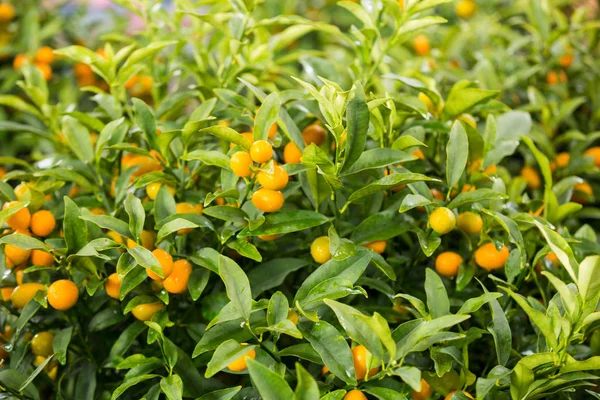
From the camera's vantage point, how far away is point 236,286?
0.66 meters

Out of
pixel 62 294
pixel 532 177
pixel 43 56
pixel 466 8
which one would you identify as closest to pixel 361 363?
pixel 62 294

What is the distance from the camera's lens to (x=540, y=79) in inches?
51.3

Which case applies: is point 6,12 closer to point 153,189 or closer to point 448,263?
point 153,189

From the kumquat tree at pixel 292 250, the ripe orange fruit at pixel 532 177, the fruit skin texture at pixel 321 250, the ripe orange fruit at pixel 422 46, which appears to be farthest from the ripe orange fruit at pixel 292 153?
the ripe orange fruit at pixel 422 46

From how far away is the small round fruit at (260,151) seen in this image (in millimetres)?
686

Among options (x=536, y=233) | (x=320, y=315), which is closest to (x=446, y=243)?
(x=536, y=233)

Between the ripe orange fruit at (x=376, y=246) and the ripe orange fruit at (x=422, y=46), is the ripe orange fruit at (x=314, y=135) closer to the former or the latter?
the ripe orange fruit at (x=376, y=246)

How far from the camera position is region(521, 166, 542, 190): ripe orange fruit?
1.13 metres

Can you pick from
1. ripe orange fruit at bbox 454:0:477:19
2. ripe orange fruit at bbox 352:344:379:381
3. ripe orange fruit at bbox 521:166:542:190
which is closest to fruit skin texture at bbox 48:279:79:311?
ripe orange fruit at bbox 352:344:379:381

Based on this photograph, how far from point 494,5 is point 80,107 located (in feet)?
3.67

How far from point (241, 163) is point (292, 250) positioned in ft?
0.55

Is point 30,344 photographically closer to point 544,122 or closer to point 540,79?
point 544,122

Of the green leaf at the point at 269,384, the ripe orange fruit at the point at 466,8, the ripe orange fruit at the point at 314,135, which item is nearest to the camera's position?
the green leaf at the point at 269,384

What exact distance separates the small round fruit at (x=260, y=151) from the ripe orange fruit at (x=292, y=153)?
0.10 meters
